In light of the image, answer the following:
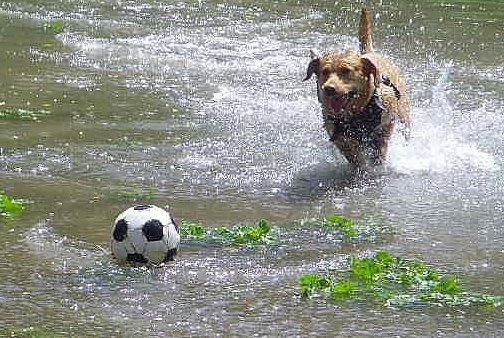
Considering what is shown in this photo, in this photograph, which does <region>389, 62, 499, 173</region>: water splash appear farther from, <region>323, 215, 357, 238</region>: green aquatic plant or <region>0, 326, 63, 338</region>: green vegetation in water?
<region>0, 326, 63, 338</region>: green vegetation in water

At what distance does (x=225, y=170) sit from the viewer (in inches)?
294

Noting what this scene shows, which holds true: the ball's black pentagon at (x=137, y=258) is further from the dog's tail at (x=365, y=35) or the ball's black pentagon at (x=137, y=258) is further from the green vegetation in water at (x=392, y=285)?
the dog's tail at (x=365, y=35)

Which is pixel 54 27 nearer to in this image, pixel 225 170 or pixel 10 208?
pixel 225 170

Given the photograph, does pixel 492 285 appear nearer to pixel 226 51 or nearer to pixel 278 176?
pixel 278 176

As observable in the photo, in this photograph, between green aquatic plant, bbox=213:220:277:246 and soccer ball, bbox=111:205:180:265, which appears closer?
soccer ball, bbox=111:205:180:265

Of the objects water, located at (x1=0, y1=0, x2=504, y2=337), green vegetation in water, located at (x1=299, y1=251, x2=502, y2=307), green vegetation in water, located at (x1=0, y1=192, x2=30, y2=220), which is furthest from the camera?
green vegetation in water, located at (x1=0, y1=192, x2=30, y2=220)

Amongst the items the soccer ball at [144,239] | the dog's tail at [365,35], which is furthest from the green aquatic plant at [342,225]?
the dog's tail at [365,35]

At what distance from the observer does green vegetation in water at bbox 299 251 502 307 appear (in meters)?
4.96

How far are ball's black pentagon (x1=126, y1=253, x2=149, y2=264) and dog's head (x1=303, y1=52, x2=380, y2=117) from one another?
2.53 m

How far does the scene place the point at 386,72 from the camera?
805cm

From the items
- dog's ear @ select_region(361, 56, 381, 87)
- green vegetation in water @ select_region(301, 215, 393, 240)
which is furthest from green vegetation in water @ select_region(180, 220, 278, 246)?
dog's ear @ select_region(361, 56, 381, 87)

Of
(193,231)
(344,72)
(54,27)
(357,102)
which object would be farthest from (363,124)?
(54,27)

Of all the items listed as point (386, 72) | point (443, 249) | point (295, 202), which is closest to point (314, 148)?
point (386, 72)

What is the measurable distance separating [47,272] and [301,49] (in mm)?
8021
